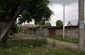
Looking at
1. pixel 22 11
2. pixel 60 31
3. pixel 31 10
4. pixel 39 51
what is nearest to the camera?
pixel 39 51

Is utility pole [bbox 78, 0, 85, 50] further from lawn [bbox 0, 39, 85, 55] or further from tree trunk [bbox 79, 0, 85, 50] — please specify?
lawn [bbox 0, 39, 85, 55]

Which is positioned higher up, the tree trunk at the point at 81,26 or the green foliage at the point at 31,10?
the green foliage at the point at 31,10

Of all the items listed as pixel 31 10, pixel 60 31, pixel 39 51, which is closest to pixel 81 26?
pixel 39 51

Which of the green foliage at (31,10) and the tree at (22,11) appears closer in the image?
the tree at (22,11)

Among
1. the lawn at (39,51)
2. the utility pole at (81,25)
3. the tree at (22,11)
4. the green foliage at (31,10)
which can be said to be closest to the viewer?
the lawn at (39,51)

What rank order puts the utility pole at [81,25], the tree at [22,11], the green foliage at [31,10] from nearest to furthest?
the utility pole at [81,25] → the tree at [22,11] → the green foliage at [31,10]

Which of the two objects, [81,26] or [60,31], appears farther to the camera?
[60,31]

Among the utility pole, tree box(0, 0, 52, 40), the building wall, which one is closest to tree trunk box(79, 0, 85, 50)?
the utility pole

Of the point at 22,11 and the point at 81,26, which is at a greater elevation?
the point at 22,11

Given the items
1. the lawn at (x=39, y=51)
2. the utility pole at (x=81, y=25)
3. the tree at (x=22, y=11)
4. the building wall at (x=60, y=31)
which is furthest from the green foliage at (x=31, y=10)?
the building wall at (x=60, y=31)

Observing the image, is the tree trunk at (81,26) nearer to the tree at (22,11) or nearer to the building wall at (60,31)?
the tree at (22,11)

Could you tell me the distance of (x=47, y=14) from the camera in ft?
85.1

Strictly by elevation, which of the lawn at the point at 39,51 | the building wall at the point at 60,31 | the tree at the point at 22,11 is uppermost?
the tree at the point at 22,11

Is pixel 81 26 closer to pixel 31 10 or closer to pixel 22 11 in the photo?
pixel 31 10
